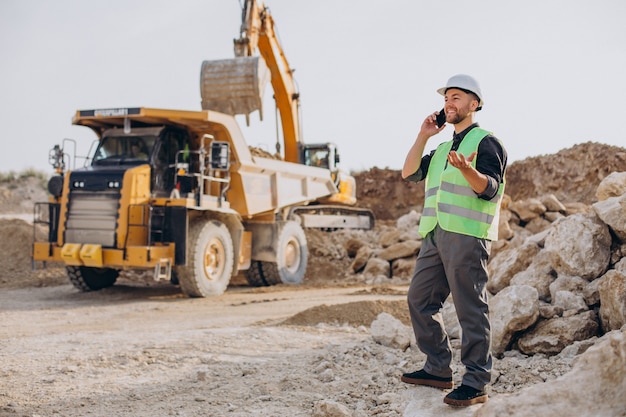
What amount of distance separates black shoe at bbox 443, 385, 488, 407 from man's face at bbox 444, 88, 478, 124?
4.69 ft

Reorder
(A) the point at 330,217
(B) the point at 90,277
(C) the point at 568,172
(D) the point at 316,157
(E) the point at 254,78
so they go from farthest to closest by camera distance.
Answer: (C) the point at 568,172, (A) the point at 330,217, (D) the point at 316,157, (E) the point at 254,78, (B) the point at 90,277

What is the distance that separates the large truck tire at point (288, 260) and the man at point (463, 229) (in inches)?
353

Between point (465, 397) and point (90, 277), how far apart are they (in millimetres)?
9177

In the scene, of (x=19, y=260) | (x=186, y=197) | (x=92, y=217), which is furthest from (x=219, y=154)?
(x=19, y=260)

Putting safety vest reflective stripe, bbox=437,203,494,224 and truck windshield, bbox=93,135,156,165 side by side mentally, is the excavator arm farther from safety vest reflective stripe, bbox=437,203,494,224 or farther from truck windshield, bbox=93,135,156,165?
safety vest reflective stripe, bbox=437,203,494,224

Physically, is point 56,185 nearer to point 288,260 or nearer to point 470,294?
point 288,260

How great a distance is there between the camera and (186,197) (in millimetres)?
10312

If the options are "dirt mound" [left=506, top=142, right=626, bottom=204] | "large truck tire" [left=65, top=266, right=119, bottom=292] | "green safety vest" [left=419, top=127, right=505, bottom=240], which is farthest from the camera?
"dirt mound" [left=506, top=142, right=626, bottom=204]

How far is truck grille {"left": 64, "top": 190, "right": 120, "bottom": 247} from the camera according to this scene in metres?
10.0

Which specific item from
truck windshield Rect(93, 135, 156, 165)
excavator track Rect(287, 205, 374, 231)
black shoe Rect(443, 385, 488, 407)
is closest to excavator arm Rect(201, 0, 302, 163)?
excavator track Rect(287, 205, 374, 231)

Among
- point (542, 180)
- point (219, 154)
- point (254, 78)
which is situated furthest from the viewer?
point (542, 180)

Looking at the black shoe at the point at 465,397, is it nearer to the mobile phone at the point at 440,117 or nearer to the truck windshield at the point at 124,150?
the mobile phone at the point at 440,117

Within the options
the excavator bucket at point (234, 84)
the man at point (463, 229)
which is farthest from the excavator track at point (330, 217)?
the man at point (463, 229)

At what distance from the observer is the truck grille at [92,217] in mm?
10016
